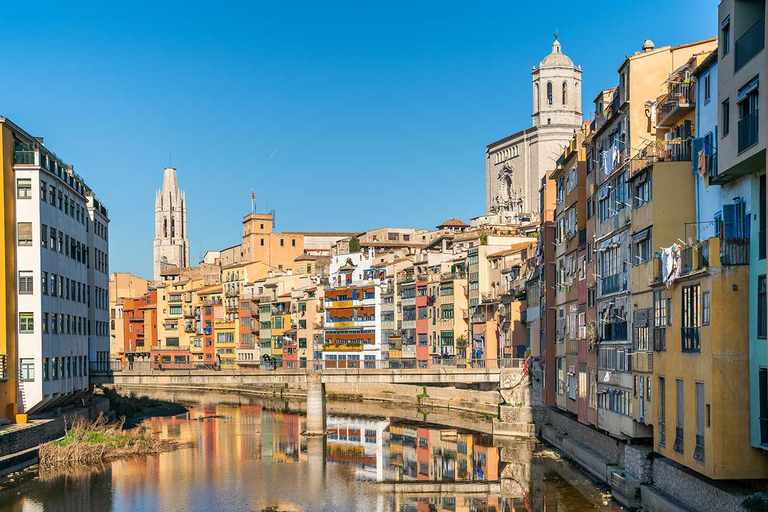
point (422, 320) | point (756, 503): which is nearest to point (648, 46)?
point (756, 503)

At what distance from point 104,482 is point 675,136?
3166cm

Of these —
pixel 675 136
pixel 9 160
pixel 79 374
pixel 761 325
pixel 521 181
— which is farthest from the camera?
pixel 521 181

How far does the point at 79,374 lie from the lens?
65875mm

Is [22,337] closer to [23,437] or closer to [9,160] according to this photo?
[23,437]

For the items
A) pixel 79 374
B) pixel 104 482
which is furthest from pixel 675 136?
pixel 79 374

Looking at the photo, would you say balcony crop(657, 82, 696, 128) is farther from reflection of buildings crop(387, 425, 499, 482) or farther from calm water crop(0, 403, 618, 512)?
reflection of buildings crop(387, 425, 499, 482)

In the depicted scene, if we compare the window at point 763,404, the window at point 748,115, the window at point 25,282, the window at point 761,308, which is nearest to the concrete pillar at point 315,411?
the window at point 25,282

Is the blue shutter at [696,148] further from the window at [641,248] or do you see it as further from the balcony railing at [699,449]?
the balcony railing at [699,449]

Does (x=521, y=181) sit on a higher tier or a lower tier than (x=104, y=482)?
higher

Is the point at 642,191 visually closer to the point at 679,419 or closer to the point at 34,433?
the point at 679,419

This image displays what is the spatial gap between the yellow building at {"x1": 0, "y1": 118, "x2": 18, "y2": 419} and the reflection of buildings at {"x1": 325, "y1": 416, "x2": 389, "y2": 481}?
713 inches

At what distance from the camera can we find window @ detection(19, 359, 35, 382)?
5372 cm

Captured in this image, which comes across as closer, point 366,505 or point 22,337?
point 366,505

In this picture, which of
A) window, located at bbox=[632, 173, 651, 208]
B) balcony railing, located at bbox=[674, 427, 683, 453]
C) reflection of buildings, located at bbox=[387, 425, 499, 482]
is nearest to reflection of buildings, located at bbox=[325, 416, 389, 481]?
reflection of buildings, located at bbox=[387, 425, 499, 482]
